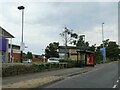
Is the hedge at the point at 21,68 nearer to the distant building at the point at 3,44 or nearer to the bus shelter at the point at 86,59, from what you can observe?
the distant building at the point at 3,44

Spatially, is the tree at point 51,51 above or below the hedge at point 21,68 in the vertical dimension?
above

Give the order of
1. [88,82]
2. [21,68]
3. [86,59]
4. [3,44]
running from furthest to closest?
[86,59], [3,44], [21,68], [88,82]

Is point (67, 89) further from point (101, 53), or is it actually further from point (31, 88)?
point (101, 53)

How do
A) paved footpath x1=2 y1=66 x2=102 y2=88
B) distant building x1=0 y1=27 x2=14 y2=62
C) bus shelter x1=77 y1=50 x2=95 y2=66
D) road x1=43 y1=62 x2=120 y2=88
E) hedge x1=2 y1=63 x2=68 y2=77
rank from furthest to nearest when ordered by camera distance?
bus shelter x1=77 y1=50 x2=95 y2=66
distant building x1=0 y1=27 x2=14 y2=62
hedge x1=2 y1=63 x2=68 y2=77
road x1=43 y1=62 x2=120 y2=88
paved footpath x1=2 y1=66 x2=102 y2=88

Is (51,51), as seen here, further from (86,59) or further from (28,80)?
(28,80)

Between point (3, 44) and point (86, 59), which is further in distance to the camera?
point (86, 59)

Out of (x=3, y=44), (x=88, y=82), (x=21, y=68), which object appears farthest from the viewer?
(x=3, y=44)

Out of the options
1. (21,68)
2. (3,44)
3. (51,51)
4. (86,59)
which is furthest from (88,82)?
(51,51)

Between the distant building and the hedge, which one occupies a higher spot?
the distant building

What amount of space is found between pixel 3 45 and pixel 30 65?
10309 millimetres

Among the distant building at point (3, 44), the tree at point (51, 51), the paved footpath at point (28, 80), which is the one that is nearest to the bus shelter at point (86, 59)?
the distant building at point (3, 44)

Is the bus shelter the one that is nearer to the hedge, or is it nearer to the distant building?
the distant building

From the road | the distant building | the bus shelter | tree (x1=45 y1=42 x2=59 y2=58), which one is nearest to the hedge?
the road

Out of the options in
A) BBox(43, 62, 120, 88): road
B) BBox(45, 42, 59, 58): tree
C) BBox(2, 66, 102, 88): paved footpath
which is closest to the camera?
BBox(2, 66, 102, 88): paved footpath
